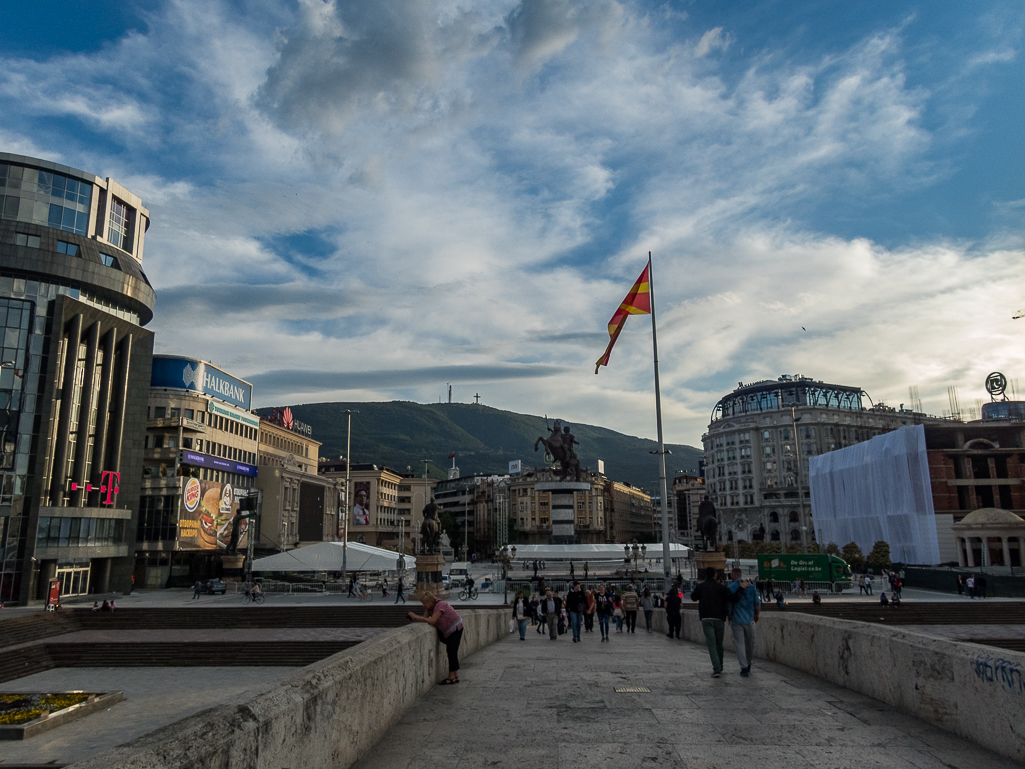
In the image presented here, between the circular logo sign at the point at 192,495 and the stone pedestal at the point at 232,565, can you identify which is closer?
the circular logo sign at the point at 192,495

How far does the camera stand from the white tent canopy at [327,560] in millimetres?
44469

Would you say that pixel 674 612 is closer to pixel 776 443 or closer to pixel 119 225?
pixel 119 225

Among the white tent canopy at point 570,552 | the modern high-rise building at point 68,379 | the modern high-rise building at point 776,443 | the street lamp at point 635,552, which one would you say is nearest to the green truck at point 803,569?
the white tent canopy at point 570,552

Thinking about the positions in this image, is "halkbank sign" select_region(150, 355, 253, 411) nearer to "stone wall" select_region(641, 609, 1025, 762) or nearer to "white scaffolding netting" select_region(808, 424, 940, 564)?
"stone wall" select_region(641, 609, 1025, 762)

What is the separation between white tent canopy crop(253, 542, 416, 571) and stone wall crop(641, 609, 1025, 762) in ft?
128

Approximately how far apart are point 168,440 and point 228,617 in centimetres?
3404

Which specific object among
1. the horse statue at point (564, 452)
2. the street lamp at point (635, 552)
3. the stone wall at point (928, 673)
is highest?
the horse statue at point (564, 452)

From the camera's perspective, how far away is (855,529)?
83.8m

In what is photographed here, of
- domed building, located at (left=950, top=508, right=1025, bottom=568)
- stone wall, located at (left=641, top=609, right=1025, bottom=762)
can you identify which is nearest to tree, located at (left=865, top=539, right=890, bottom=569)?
domed building, located at (left=950, top=508, right=1025, bottom=568)

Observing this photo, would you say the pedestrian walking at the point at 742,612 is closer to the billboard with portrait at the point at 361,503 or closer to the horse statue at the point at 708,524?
the horse statue at the point at 708,524

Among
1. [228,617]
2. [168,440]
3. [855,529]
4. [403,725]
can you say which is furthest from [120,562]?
[855,529]

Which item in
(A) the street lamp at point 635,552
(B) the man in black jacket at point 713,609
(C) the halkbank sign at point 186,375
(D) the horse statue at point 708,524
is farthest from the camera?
(C) the halkbank sign at point 186,375

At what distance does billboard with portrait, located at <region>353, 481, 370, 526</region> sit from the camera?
336 feet

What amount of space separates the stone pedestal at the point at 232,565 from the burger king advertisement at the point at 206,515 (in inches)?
70.7
